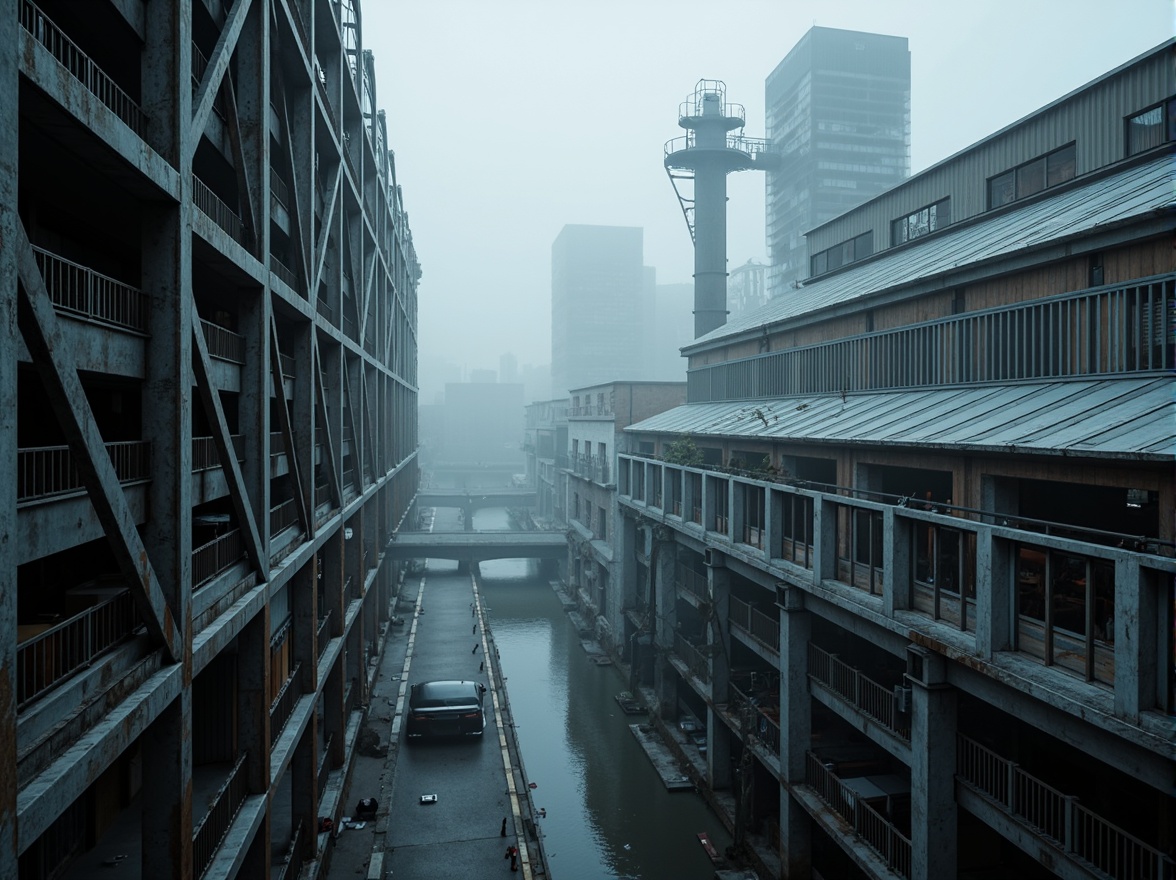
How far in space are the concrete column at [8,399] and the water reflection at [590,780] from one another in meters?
15.9

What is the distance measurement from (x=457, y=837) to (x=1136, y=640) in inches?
655

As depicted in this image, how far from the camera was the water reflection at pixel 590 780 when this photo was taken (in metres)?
20.4

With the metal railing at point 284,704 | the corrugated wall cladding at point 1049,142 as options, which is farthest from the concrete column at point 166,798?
the corrugated wall cladding at point 1049,142

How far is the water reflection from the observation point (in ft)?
66.9

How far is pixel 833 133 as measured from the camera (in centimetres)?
9025

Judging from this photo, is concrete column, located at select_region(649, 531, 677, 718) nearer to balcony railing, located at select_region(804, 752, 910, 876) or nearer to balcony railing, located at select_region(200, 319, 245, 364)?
balcony railing, located at select_region(804, 752, 910, 876)

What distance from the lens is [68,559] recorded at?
12820 millimetres

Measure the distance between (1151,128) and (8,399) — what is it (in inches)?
812

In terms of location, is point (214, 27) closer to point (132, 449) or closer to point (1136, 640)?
point (132, 449)

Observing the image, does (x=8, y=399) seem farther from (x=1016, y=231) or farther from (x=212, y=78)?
(x=1016, y=231)

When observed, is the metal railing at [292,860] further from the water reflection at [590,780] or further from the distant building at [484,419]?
the distant building at [484,419]

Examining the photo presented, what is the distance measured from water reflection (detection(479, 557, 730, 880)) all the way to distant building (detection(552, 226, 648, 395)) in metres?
136

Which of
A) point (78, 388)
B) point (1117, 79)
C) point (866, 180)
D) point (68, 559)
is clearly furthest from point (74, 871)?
point (866, 180)

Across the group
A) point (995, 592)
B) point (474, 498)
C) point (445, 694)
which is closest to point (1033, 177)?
point (995, 592)
